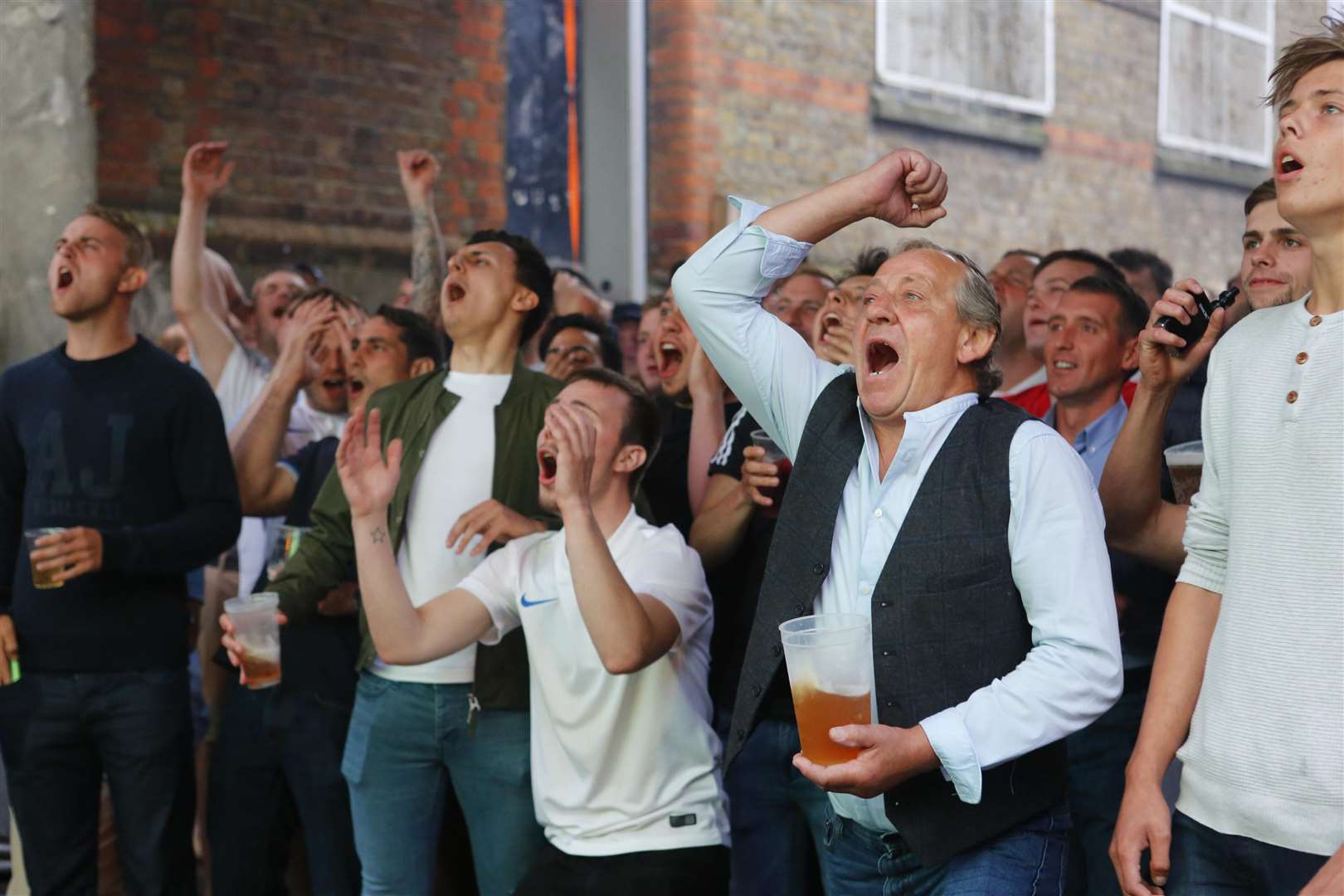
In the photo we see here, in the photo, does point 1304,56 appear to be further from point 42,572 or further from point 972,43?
point 972,43

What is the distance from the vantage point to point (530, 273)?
3934 mm

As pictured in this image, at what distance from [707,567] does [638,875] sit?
30.7 inches

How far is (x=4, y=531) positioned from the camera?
3842mm

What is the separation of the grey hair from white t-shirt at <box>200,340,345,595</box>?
249 cm

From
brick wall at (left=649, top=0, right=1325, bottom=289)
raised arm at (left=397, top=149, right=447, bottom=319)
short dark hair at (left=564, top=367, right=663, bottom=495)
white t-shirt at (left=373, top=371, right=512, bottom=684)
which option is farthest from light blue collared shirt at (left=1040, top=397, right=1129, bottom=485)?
brick wall at (left=649, top=0, right=1325, bottom=289)

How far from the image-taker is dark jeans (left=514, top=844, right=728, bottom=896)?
111 inches

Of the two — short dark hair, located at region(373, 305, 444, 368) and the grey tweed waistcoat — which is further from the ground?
short dark hair, located at region(373, 305, 444, 368)

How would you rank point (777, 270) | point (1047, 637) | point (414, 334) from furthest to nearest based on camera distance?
point (414, 334)
point (777, 270)
point (1047, 637)

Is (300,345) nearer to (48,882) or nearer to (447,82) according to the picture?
(48,882)

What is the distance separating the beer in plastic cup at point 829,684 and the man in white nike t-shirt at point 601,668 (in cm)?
76

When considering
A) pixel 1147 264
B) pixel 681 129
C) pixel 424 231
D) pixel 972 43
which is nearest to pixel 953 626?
pixel 424 231

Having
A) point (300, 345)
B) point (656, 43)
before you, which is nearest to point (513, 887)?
point (300, 345)

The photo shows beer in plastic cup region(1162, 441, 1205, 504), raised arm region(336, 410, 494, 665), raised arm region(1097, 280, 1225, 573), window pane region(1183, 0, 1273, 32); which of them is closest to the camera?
raised arm region(1097, 280, 1225, 573)

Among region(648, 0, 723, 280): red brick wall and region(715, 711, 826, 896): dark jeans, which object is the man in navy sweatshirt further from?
region(648, 0, 723, 280): red brick wall
